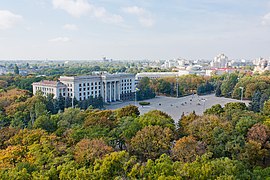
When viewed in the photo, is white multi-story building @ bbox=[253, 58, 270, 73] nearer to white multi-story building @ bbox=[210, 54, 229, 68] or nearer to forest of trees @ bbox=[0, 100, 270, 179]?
white multi-story building @ bbox=[210, 54, 229, 68]

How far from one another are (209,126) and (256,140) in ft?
8.14

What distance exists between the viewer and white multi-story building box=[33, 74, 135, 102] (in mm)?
35656

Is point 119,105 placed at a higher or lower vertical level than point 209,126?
lower

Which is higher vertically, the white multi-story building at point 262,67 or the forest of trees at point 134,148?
the white multi-story building at point 262,67

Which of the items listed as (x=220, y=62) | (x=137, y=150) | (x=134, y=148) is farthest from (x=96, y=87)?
(x=220, y=62)

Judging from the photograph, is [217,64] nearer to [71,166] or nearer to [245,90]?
[245,90]

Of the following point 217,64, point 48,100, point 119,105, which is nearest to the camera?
point 48,100

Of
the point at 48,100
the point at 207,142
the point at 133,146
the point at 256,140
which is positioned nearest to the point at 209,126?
the point at 207,142

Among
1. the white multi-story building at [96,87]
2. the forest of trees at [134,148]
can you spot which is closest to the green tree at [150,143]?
the forest of trees at [134,148]

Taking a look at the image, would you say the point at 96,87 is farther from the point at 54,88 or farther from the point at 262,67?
the point at 262,67

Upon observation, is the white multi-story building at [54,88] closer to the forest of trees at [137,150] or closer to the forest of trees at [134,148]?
the forest of trees at [134,148]

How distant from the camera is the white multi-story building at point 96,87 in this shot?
35.7 m

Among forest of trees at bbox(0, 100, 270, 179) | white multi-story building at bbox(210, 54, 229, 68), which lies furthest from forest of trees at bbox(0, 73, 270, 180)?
white multi-story building at bbox(210, 54, 229, 68)

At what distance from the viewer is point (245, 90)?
133ft
